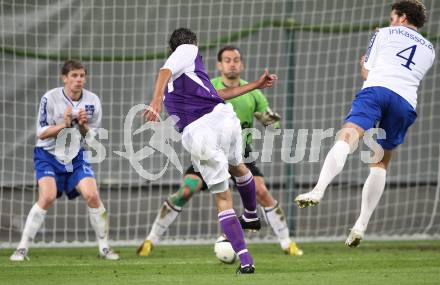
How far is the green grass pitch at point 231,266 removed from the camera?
7.34 meters

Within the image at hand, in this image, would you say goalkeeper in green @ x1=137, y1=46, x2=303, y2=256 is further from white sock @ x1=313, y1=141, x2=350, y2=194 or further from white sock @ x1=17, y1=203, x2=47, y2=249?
white sock @ x1=313, y1=141, x2=350, y2=194

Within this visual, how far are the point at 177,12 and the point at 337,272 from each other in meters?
5.89

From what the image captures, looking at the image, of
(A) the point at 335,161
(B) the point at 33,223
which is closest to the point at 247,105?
(B) the point at 33,223

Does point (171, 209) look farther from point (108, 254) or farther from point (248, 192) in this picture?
point (248, 192)

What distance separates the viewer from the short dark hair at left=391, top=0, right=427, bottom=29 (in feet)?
26.2

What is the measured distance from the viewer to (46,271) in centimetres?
846

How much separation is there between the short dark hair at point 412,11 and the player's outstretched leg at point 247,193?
1854 millimetres

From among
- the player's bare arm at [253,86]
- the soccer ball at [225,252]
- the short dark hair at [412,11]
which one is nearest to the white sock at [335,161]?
the player's bare arm at [253,86]

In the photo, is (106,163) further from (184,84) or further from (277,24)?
(184,84)

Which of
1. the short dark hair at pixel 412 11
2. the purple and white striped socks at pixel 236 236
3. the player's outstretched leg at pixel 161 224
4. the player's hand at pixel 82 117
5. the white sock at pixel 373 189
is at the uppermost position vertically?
the short dark hair at pixel 412 11

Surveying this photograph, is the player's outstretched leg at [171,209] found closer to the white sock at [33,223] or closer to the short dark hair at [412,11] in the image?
the white sock at [33,223]

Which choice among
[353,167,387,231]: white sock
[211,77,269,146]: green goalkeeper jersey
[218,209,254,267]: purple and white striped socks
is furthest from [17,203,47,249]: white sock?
[353,167,387,231]: white sock

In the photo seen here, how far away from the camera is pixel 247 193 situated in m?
8.31

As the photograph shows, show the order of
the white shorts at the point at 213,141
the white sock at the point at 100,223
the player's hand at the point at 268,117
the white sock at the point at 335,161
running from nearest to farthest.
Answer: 1. the white sock at the point at 335,161
2. the white shorts at the point at 213,141
3. the player's hand at the point at 268,117
4. the white sock at the point at 100,223
